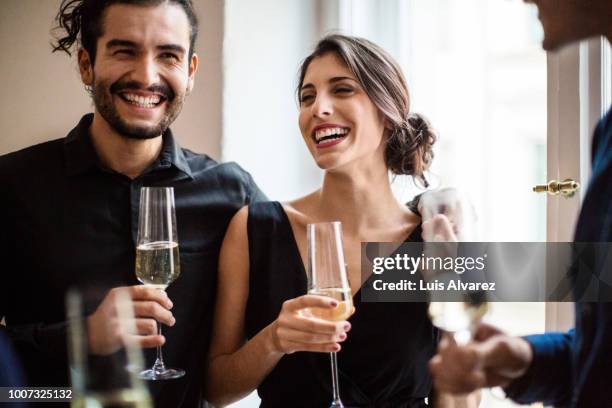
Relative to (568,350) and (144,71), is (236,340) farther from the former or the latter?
(568,350)

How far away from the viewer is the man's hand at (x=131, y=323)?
97 cm

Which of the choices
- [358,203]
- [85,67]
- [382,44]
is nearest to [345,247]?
[358,203]

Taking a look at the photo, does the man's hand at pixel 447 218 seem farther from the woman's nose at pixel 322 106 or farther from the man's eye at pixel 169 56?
the man's eye at pixel 169 56

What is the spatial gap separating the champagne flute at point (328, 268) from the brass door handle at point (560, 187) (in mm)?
411

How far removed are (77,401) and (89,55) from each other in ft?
1.87

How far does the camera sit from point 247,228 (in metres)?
1.23

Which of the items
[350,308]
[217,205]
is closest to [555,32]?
[350,308]

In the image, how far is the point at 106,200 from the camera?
1147 mm

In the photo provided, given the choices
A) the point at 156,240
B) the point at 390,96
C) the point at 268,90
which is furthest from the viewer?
the point at 268,90

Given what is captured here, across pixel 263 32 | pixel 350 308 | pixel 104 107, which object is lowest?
pixel 350 308

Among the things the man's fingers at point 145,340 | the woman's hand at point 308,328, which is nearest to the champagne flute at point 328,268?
the woman's hand at point 308,328

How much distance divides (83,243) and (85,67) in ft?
0.98

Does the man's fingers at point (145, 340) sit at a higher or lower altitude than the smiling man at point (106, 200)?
lower

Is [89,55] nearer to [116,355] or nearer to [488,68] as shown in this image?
[116,355]
